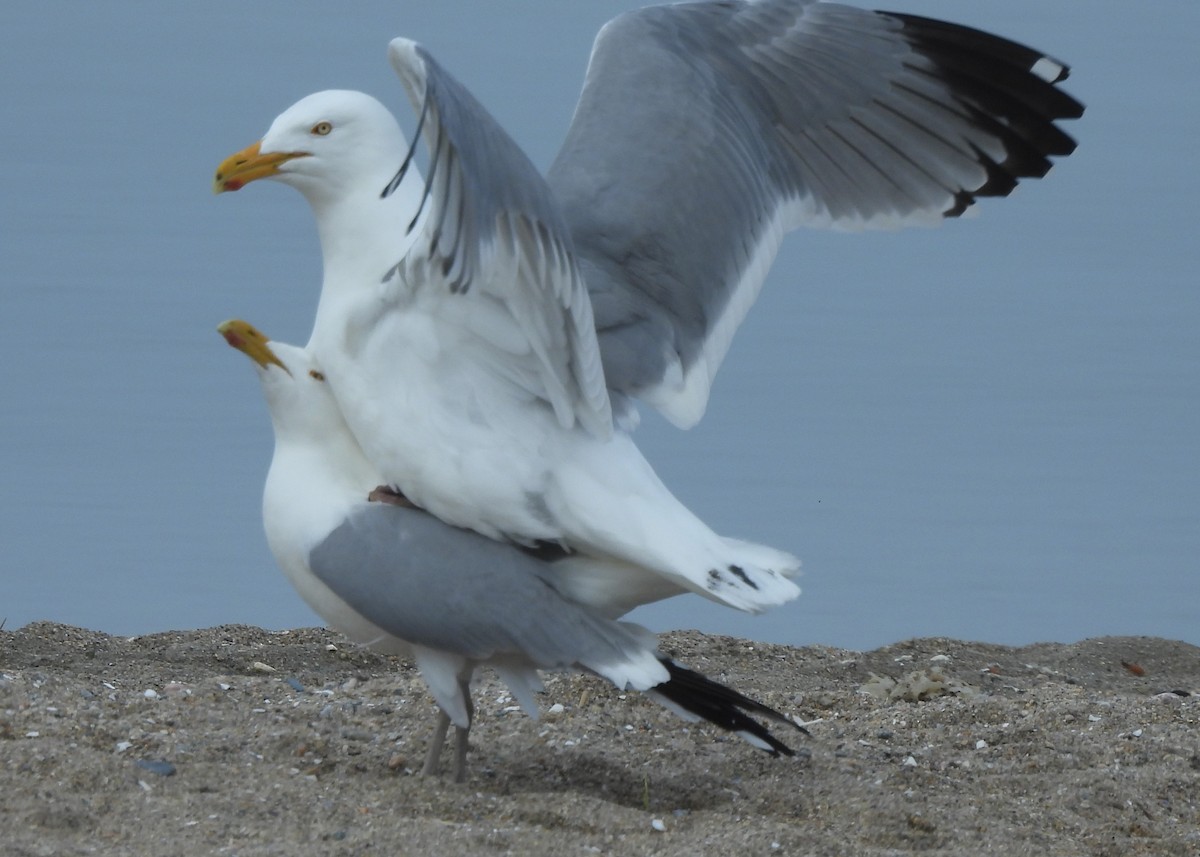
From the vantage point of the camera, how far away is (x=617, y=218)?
16.4 ft

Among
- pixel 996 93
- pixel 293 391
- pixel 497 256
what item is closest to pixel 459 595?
pixel 293 391

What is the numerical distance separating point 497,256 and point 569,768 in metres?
1.55

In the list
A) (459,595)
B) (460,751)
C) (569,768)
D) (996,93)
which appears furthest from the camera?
(996,93)

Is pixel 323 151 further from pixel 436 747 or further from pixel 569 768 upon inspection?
pixel 569 768

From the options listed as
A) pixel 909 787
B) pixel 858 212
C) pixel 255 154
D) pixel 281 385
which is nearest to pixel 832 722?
pixel 909 787

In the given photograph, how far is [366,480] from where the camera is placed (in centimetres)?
478

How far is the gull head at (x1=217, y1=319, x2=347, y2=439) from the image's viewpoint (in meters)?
4.80

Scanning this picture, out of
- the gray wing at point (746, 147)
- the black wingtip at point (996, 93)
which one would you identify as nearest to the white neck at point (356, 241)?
the gray wing at point (746, 147)

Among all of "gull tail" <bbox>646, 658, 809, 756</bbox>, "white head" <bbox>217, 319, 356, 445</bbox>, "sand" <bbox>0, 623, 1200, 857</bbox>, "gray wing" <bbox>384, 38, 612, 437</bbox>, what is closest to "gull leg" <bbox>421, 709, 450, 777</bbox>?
"sand" <bbox>0, 623, 1200, 857</bbox>

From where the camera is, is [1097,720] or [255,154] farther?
[1097,720]

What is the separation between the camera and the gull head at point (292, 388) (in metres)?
4.80

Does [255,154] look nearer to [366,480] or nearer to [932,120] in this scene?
[366,480]

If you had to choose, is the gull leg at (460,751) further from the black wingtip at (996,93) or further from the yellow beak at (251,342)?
the black wingtip at (996,93)

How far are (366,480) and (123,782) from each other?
0.87m
